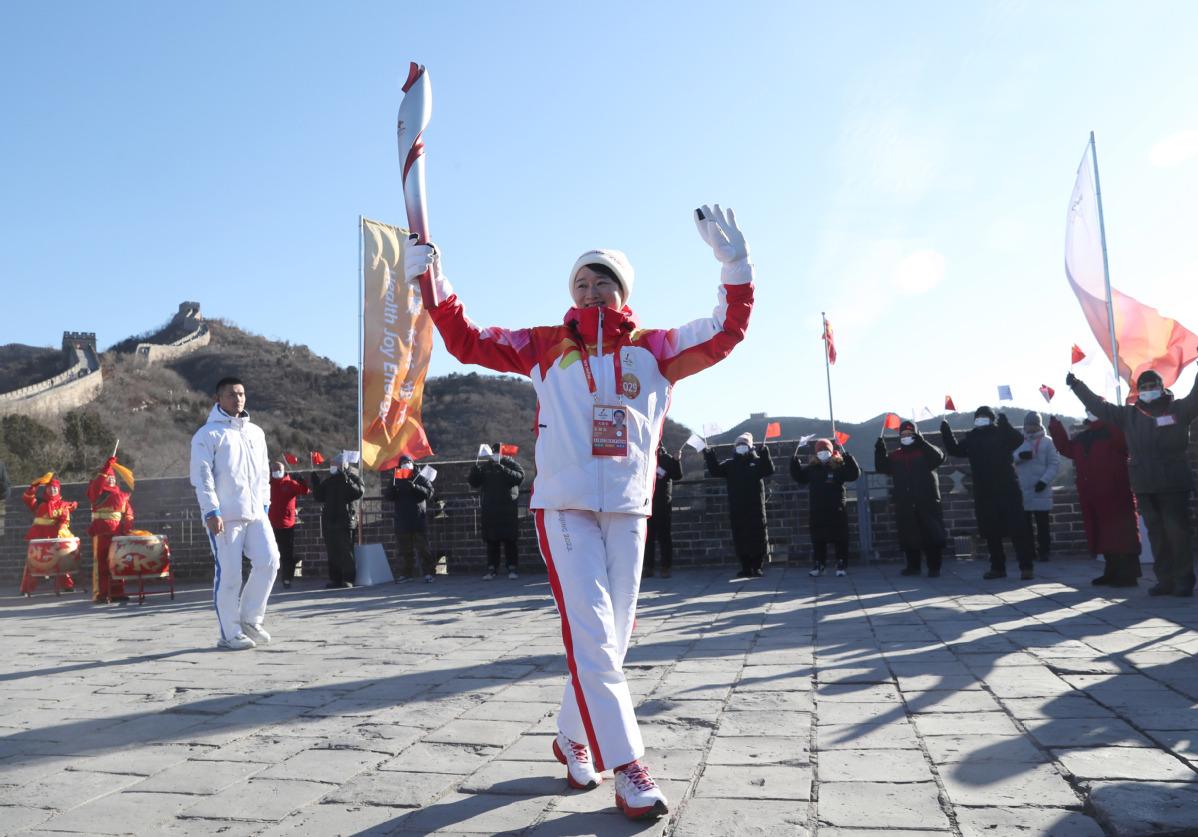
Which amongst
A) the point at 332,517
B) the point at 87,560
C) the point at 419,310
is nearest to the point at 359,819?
the point at 332,517

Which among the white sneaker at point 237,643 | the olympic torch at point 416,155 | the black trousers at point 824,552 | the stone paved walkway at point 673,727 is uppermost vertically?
the olympic torch at point 416,155

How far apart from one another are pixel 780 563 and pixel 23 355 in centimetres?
8278

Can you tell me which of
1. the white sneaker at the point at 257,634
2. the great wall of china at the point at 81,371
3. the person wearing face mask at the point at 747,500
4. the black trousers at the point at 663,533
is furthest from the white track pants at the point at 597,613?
the great wall of china at the point at 81,371

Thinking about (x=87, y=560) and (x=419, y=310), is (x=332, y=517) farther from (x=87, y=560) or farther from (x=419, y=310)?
(x=87, y=560)

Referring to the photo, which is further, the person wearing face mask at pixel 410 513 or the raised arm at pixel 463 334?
the person wearing face mask at pixel 410 513

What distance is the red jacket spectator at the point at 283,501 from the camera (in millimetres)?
13008

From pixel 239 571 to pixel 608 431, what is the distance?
4952 mm

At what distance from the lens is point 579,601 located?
116 inches

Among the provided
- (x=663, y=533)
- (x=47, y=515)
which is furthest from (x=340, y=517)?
(x=663, y=533)

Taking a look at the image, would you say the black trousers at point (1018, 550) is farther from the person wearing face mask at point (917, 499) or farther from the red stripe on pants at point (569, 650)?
the red stripe on pants at point (569, 650)

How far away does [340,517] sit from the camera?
12.6 meters

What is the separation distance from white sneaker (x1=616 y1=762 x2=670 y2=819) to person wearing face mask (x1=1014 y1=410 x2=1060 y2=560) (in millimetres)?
10087

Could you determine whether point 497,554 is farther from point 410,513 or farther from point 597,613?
point 597,613

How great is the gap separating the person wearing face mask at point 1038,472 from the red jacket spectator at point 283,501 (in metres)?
9.76
